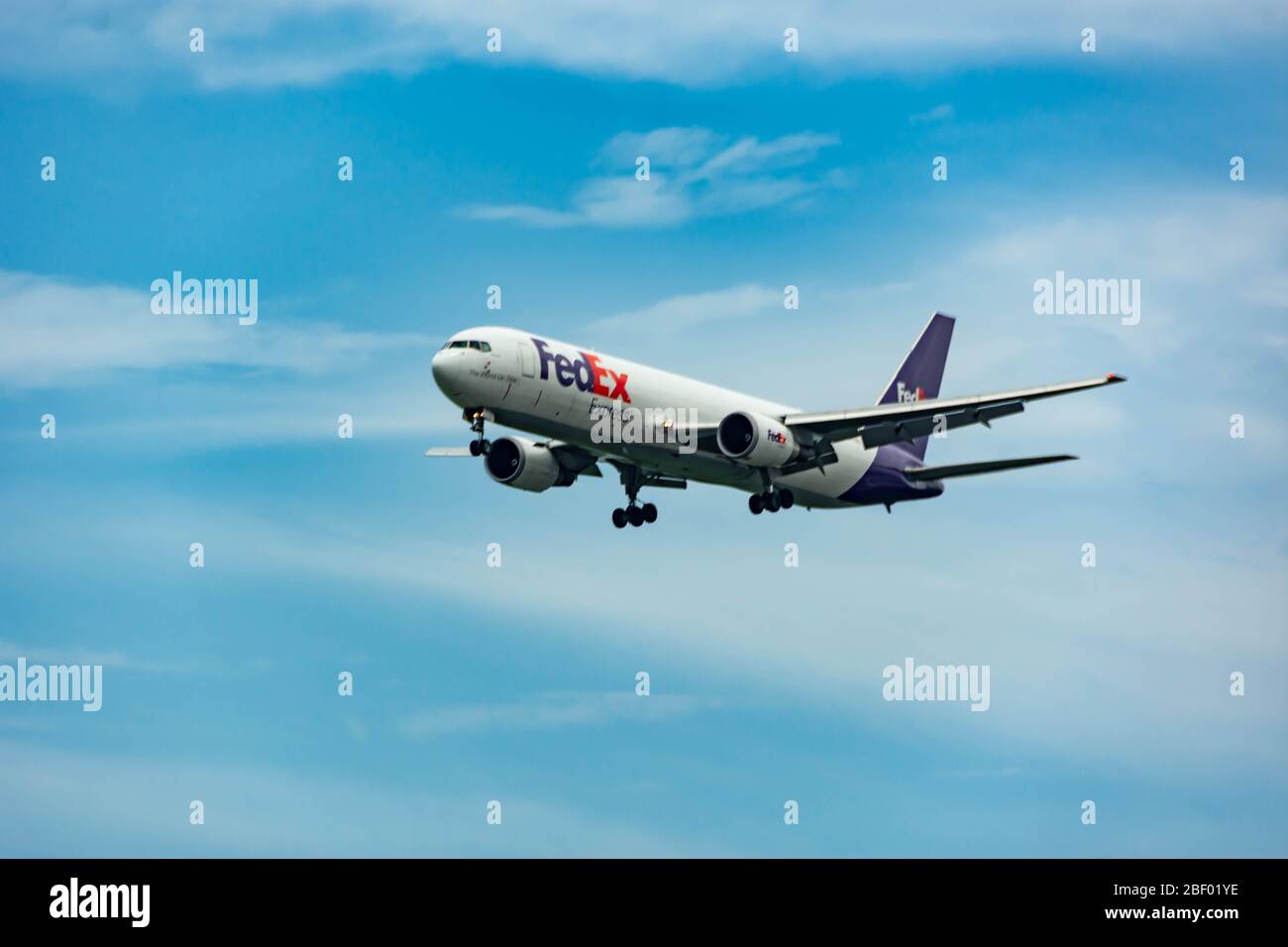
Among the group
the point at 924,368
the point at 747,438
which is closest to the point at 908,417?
the point at 747,438

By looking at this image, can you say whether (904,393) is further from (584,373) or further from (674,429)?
(584,373)

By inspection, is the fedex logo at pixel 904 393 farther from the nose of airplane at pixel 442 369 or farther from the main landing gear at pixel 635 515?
the nose of airplane at pixel 442 369

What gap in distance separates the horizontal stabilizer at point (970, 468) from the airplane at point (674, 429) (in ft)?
0.22

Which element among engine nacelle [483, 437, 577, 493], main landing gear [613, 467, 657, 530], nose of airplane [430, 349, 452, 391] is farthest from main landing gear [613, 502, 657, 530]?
nose of airplane [430, 349, 452, 391]

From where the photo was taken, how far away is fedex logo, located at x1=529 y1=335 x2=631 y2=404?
60406 mm

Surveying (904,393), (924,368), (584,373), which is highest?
(924,368)

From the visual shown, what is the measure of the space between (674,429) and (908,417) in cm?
859

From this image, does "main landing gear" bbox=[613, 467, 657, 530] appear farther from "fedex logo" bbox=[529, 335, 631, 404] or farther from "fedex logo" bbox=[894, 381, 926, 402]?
"fedex logo" bbox=[894, 381, 926, 402]

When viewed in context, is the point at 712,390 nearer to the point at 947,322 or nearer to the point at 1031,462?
the point at 1031,462

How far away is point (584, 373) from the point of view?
61.1m

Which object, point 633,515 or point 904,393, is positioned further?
point 904,393

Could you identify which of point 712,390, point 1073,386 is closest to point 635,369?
point 712,390

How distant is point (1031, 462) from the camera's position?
67.2m
